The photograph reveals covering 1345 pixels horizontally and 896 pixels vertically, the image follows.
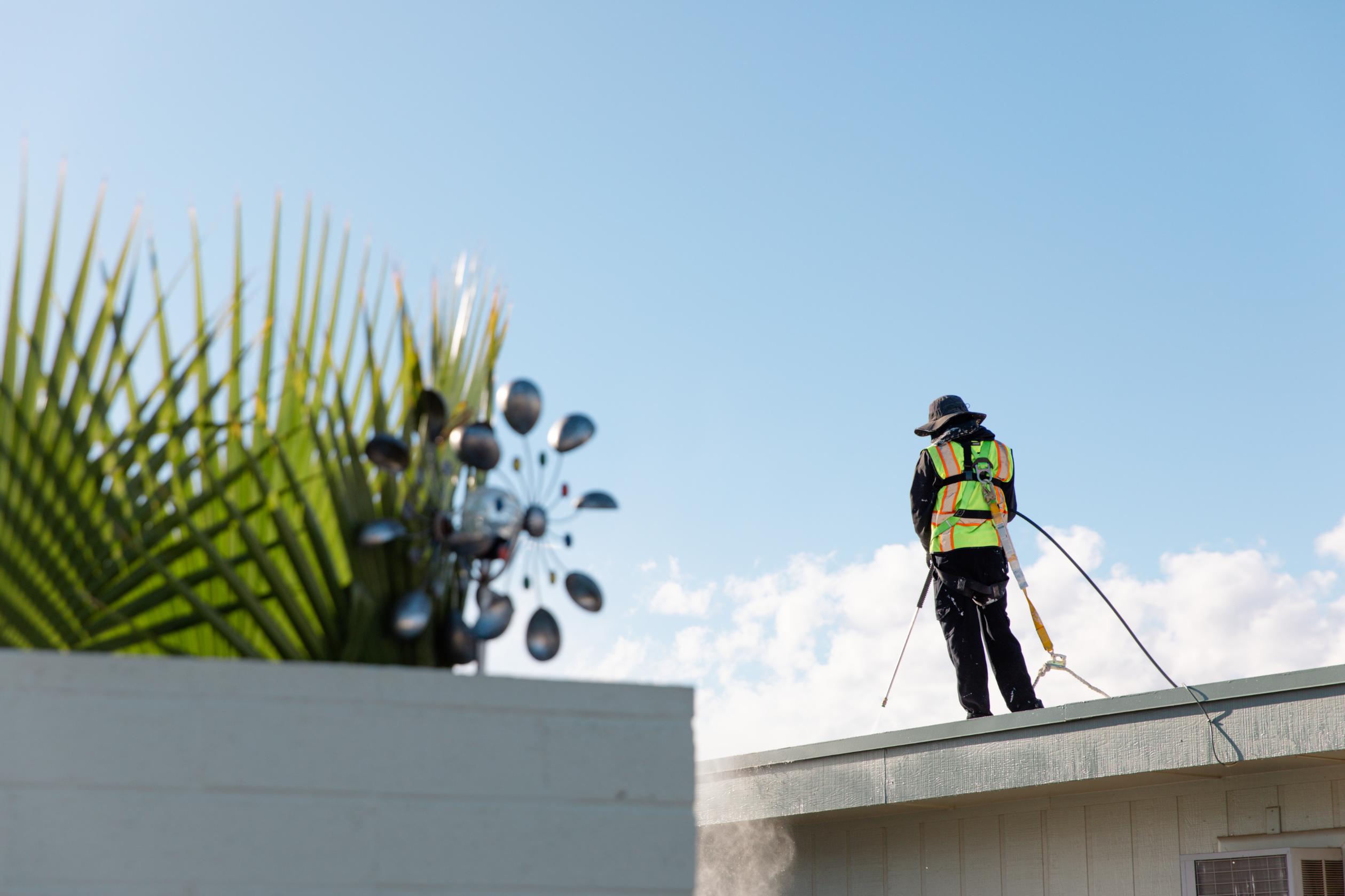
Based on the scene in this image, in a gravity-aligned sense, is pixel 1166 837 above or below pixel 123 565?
below

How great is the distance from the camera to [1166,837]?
18.2 ft

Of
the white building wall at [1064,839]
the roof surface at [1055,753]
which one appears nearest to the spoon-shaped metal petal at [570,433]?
the roof surface at [1055,753]

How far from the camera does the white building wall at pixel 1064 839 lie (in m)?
5.18

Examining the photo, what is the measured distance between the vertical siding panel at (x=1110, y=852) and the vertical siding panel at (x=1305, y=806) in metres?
A: 0.69

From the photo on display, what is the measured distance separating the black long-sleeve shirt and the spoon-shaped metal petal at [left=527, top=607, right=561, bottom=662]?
4.02 metres

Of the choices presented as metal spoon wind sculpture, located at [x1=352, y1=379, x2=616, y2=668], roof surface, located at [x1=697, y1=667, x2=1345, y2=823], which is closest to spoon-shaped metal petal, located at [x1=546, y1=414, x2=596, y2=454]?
metal spoon wind sculpture, located at [x1=352, y1=379, x2=616, y2=668]

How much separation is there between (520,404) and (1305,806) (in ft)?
11.4

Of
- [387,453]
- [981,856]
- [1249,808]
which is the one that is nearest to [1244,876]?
[1249,808]

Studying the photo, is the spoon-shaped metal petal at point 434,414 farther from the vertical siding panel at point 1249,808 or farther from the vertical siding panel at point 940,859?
the vertical siding panel at point 940,859

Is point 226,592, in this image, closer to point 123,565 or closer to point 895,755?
point 123,565

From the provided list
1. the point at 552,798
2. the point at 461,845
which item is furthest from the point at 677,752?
the point at 461,845

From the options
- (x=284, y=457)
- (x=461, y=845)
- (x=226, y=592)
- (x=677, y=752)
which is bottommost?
(x=461, y=845)

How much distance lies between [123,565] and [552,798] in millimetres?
1077

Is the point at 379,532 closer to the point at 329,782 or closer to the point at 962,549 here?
the point at 329,782
